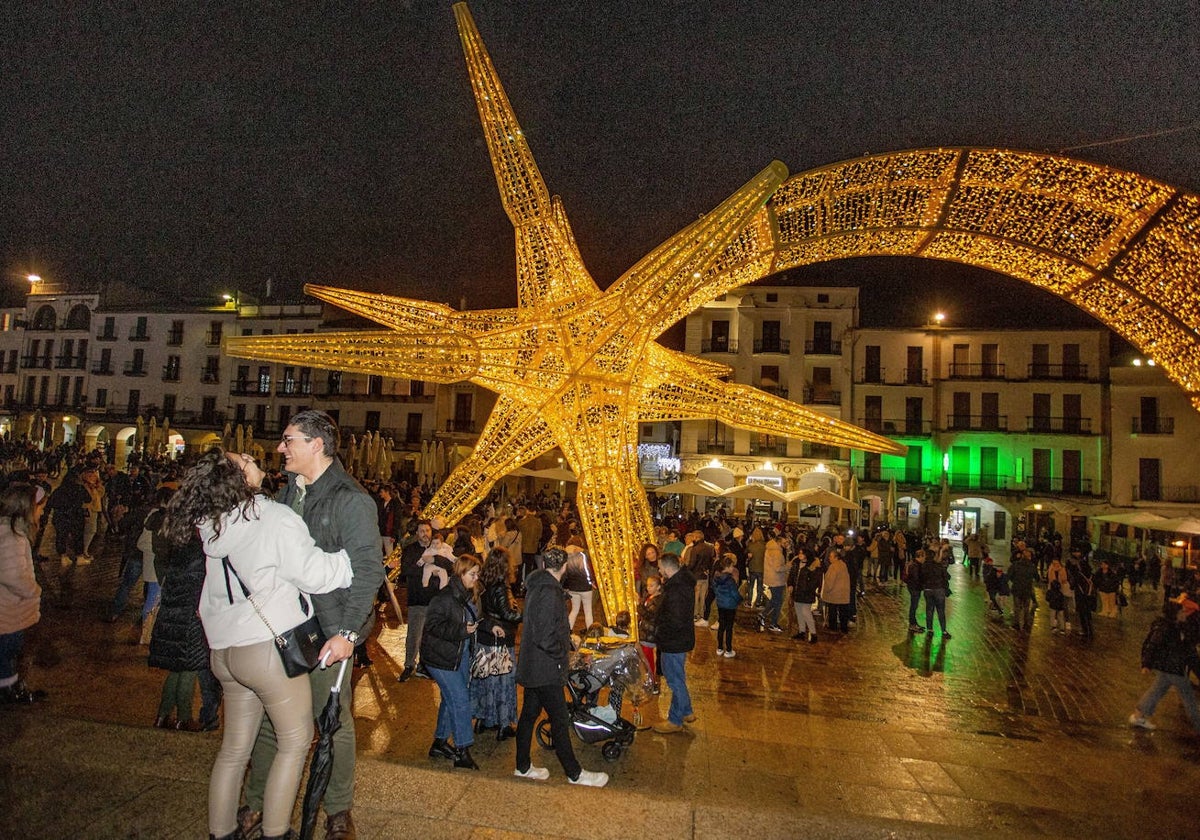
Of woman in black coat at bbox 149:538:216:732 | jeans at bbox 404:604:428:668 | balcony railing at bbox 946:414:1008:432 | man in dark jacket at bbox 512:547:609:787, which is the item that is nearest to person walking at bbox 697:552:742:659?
jeans at bbox 404:604:428:668

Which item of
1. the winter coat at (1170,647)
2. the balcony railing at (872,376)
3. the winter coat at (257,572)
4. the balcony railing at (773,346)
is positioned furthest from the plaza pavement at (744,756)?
the balcony railing at (872,376)

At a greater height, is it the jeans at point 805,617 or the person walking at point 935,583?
the person walking at point 935,583

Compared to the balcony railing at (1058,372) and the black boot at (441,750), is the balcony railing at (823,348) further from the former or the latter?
the black boot at (441,750)

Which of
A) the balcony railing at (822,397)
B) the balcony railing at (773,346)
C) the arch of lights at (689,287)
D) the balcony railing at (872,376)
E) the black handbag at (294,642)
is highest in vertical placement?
the balcony railing at (773,346)

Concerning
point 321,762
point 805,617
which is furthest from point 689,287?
point 321,762

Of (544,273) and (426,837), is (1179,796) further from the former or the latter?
(544,273)

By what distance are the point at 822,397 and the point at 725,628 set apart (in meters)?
27.0

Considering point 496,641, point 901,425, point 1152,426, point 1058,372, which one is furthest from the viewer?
point 901,425

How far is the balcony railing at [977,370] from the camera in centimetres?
3212

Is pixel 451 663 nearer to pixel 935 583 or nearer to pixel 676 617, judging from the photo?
pixel 676 617

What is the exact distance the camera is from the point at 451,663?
437cm

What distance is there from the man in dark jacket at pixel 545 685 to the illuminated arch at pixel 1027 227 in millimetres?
4829

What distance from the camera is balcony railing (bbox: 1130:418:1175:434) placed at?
94.3 ft

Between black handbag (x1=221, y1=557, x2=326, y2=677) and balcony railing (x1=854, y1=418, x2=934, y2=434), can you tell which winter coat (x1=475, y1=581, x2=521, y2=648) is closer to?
black handbag (x1=221, y1=557, x2=326, y2=677)
